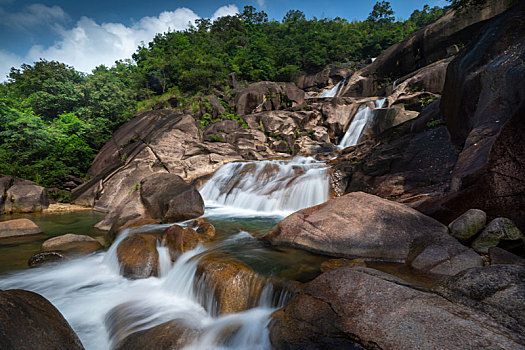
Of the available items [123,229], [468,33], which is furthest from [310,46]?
[123,229]

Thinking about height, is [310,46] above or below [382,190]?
above

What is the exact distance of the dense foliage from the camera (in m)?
15.1

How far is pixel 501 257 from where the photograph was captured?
3311mm

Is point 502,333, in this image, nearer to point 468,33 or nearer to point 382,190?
point 382,190

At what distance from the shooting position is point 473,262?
11.3ft

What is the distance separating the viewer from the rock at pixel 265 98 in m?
23.5

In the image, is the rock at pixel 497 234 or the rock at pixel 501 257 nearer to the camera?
the rock at pixel 501 257

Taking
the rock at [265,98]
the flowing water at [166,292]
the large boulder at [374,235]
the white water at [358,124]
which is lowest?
the flowing water at [166,292]

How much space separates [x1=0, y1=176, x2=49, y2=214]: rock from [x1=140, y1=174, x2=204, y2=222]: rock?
6.95 metres

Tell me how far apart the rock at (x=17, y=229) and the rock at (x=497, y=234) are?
484 inches

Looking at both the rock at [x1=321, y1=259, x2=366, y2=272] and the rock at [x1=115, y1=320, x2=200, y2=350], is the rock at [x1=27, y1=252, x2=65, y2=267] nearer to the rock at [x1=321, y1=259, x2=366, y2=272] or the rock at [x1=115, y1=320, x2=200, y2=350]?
the rock at [x1=115, y1=320, x2=200, y2=350]

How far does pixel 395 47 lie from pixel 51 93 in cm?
3138

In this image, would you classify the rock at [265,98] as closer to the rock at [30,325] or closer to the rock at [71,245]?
the rock at [71,245]

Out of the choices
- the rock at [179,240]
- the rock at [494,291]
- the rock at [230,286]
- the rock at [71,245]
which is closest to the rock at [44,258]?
the rock at [71,245]
